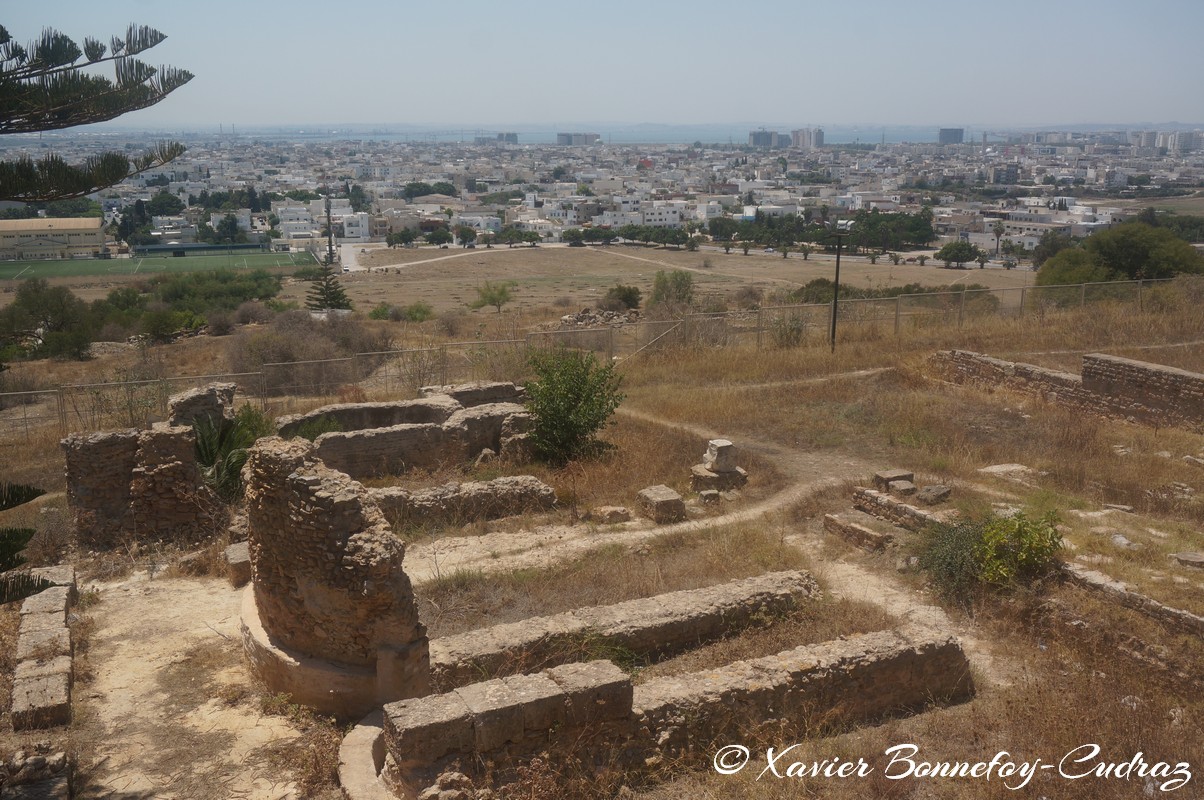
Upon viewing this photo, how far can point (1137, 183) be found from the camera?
19612cm

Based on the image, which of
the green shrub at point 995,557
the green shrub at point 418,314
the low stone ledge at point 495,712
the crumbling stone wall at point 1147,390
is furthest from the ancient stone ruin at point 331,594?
the green shrub at point 418,314

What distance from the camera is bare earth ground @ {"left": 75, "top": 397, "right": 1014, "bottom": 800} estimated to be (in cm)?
706

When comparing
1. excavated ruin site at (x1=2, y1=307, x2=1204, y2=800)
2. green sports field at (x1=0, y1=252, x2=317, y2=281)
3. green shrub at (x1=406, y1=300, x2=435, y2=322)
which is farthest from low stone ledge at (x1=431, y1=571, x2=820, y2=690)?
green sports field at (x1=0, y1=252, x2=317, y2=281)

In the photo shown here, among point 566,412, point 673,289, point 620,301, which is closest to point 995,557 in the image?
point 566,412

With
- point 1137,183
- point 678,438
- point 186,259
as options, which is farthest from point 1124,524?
point 1137,183

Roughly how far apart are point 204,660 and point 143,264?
8814 cm

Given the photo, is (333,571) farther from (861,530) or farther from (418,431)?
(418,431)

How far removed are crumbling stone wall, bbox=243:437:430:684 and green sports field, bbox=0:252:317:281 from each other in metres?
73.4

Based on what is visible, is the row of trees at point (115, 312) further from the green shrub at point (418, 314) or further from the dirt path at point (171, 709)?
the dirt path at point (171, 709)

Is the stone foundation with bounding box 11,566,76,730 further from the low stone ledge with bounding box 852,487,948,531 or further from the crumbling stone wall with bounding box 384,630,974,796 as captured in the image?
the low stone ledge with bounding box 852,487,948,531

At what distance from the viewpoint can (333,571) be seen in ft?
25.0

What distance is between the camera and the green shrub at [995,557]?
995 centimetres

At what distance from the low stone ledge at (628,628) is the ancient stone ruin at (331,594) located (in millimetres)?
481

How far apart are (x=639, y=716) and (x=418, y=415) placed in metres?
10.8
